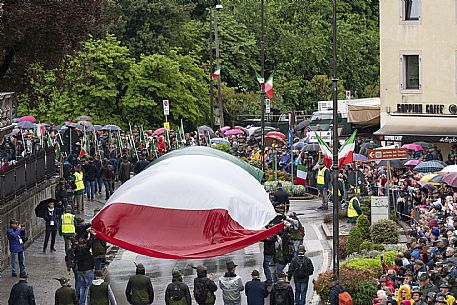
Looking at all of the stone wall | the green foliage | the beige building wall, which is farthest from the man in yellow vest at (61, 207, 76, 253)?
the beige building wall

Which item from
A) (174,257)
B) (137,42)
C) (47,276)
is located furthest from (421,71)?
(174,257)

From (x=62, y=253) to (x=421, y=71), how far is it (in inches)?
918

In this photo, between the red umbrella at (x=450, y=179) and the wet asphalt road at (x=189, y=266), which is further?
the red umbrella at (x=450, y=179)

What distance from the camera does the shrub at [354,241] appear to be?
29.8 metres

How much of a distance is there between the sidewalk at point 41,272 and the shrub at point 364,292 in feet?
21.8

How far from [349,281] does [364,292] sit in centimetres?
48

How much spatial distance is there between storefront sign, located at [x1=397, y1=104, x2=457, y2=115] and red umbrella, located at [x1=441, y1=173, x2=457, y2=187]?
1767cm

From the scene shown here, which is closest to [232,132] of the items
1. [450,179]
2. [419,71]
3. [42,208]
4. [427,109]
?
[419,71]

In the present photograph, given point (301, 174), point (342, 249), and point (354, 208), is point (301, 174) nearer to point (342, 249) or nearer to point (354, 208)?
point (354, 208)

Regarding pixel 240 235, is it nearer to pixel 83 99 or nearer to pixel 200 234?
pixel 200 234

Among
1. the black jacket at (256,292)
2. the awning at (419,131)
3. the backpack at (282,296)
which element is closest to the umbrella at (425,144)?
the awning at (419,131)

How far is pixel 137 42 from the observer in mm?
65375

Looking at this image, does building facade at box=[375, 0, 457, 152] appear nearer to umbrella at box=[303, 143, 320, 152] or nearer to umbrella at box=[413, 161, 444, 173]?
umbrella at box=[303, 143, 320, 152]

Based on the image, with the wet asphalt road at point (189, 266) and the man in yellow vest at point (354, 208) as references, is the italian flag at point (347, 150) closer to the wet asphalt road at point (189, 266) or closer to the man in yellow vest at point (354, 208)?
the wet asphalt road at point (189, 266)
